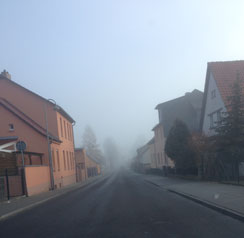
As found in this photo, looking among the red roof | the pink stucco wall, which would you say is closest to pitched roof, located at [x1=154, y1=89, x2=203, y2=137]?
the red roof

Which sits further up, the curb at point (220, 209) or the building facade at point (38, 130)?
the building facade at point (38, 130)

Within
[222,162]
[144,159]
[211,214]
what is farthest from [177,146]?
[144,159]

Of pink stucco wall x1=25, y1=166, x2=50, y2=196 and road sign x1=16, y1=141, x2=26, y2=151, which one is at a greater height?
road sign x1=16, y1=141, x2=26, y2=151

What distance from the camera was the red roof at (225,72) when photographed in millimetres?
28734

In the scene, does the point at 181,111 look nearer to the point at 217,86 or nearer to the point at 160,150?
the point at 160,150

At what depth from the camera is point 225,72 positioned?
2984cm

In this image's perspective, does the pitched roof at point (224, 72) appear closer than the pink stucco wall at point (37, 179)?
No

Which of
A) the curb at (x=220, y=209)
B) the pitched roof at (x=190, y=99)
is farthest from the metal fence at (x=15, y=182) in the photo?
the pitched roof at (x=190, y=99)

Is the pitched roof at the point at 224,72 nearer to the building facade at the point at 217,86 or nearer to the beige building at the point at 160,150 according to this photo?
the building facade at the point at 217,86

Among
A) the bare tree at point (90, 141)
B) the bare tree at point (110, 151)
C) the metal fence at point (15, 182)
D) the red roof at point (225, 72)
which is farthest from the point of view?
the bare tree at point (110, 151)

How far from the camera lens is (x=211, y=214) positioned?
11070mm

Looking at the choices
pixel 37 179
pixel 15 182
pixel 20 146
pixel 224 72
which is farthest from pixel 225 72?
pixel 15 182

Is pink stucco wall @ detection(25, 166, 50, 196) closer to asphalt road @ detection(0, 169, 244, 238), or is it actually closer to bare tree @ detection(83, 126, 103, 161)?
asphalt road @ detection(0, 169, 244, 238)

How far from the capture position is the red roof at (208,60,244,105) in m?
28.7
